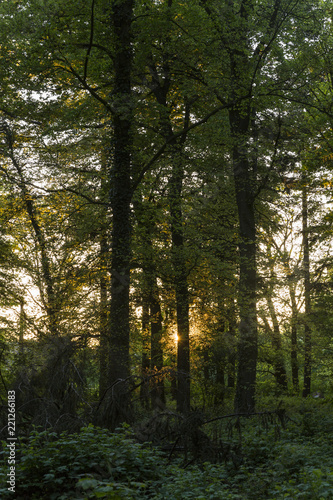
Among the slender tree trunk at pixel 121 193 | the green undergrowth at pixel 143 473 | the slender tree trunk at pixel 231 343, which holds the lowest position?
the green undergrowth at pixel 143 473

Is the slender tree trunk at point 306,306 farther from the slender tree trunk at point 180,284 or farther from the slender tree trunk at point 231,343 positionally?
the slender tree trunk at point 180,284

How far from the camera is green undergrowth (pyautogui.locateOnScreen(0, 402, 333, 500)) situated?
540 centimetres

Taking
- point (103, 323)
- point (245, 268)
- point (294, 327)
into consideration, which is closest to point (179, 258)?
point (245, 268)

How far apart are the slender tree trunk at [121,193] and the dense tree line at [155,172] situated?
0.12ft

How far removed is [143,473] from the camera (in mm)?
6230

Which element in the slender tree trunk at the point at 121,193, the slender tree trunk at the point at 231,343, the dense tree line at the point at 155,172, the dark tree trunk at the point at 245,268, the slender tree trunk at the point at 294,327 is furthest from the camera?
the slender tree trunk at the point at 294,327

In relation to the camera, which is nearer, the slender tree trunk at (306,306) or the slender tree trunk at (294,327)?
the slender tree trunk at (294,327)

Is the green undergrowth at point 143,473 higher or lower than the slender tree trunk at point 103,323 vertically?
lower

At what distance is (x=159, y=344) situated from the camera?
54.6 ft

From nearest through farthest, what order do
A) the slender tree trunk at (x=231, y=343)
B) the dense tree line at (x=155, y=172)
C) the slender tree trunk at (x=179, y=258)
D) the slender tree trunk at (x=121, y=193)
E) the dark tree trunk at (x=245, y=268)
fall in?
1. the slender tree trunk at (x=121, y=193)
2. the dense tree line at (x=155, y=172)
3. the dark tree trunk at (x=245, y=268)
4. the slender tree trunk at (x=179, y=258)
5. the slender tree trunk at (x=231, y=343)

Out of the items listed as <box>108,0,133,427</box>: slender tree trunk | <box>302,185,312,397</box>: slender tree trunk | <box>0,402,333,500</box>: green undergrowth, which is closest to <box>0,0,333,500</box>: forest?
<box>108,0,133,427</box>: slender tree trunk

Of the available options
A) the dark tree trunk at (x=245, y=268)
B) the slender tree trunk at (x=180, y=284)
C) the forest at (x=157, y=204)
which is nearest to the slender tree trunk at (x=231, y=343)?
the forest at (x=157, y=204)

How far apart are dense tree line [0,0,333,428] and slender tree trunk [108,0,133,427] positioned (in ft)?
0.12

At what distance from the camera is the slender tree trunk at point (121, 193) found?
11.5m
